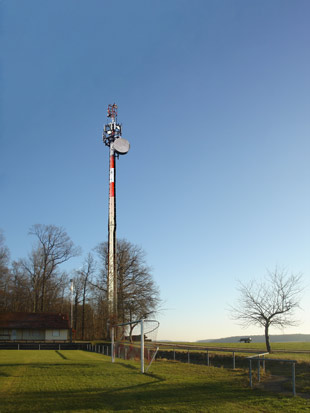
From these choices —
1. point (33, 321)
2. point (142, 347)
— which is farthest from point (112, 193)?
point (142, 347)

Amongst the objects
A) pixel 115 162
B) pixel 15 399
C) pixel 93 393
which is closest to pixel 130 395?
pixel 93 393

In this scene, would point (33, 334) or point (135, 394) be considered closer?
point (135, 394)

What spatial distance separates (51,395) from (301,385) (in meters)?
8.44

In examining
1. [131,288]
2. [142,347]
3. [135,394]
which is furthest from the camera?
[131,288]

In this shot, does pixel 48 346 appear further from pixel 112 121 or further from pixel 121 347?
pixel 112 121

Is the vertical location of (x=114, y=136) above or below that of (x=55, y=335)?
above

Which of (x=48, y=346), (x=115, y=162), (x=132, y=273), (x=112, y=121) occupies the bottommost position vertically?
(x=48, y=346)

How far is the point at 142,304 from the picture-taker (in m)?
50.4

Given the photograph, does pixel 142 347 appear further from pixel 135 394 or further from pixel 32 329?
pixel 32 329

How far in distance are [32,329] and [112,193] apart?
21.9 m

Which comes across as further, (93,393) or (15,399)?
(93,393)

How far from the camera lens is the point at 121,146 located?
58.8m

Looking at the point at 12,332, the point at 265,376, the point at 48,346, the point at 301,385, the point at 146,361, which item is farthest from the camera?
the point at 12,332

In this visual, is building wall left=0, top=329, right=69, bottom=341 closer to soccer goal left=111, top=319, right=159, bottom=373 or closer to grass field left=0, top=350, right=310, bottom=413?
soccer goal left=111, top=319, right=159, bottom=373
